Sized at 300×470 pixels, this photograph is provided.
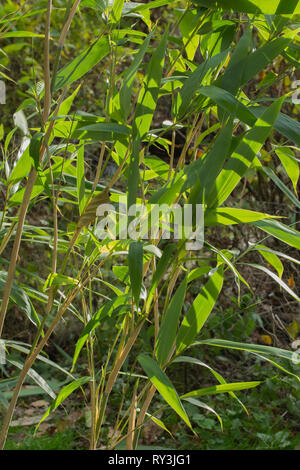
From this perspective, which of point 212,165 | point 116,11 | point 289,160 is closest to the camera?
point 212,165

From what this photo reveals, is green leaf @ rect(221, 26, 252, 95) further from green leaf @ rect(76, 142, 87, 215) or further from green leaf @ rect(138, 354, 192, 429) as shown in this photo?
green leaf @ rect(138, 354, 192, 429)

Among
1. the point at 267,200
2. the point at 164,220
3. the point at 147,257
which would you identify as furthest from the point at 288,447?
the point at 164,220

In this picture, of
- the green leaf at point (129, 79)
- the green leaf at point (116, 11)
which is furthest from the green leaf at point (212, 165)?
the green leaf at point (116, 11)

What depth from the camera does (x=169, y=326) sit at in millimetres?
722

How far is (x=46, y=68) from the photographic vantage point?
2.29ft

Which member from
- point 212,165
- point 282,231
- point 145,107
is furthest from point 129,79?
point 282,231

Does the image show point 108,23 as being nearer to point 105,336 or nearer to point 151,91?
point 151,91

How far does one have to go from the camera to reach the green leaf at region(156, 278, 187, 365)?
27.8 inches

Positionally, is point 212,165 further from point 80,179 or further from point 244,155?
point 80,179

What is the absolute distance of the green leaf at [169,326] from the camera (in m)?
0.71

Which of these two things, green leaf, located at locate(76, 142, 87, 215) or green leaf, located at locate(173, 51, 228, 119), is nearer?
green leaf, located at locate(173, 51, 228, 119)

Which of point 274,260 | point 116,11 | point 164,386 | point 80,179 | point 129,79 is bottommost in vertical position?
point 164,386

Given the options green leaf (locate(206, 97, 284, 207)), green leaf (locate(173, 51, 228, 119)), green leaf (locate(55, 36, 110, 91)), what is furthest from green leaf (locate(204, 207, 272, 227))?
green leaf (locate(55, 36, 110, 91))

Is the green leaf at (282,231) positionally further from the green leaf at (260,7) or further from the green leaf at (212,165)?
the green leaf at (260,7)
